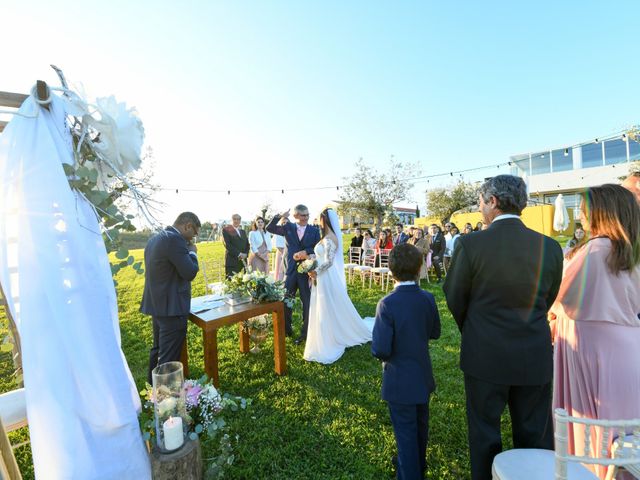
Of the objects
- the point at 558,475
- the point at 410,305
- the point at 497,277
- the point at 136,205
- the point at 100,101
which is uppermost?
the point at 100,101

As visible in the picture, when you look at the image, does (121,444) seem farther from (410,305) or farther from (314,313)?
(314,313)

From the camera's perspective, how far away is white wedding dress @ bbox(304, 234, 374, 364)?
4617 millimetres

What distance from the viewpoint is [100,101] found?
159 centimetres

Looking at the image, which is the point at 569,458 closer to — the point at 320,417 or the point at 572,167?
the point at 320,417

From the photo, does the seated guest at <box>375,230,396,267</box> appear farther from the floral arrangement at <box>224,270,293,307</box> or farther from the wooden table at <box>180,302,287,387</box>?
the wooden table at <box>180,302,287,387</box>

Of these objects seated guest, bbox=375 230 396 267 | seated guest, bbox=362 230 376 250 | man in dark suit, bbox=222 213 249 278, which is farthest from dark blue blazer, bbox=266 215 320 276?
seated guest, bbox=362 230 376 250

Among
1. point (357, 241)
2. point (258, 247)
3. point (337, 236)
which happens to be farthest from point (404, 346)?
point (357, 241)

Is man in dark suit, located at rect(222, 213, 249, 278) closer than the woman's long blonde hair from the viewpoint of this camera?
No

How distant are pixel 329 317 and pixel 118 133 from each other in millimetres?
3797

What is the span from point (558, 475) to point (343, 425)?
2.07 meters

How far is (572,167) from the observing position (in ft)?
93.2

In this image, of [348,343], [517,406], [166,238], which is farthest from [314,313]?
[517,406]

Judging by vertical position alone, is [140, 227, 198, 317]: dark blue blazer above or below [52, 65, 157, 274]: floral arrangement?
below

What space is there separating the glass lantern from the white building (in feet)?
100
